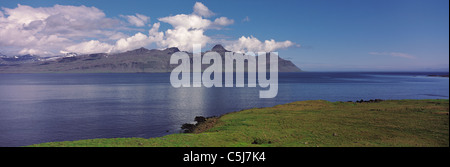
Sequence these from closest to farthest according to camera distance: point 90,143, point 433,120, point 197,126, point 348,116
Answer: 1. point 90,143
2. point 433,120
3. point 348,116
4. point 197,126

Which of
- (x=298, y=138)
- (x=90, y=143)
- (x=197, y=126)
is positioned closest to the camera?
(x=90, y=143)

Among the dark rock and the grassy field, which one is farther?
the dark rock

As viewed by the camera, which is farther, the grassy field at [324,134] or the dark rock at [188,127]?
the dark rock at [188,127]

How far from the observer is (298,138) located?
33250 mm

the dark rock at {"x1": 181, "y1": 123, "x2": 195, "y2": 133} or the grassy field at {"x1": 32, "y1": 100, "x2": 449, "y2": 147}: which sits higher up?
the grassy field at {"x1": 32, "y1": 100, "x2": 449, "y2": 147}

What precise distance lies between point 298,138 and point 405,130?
14.5 metres

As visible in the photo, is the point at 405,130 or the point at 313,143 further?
the point at 405,130

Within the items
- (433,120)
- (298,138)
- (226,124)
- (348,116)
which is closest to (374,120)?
(348,116)

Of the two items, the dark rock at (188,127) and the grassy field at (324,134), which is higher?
the grassy field at (324,134)

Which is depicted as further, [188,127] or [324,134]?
[188,127]

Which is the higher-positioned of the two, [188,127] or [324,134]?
[324,134]

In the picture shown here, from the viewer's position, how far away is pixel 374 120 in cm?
4178
